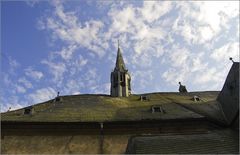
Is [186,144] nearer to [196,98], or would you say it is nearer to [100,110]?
[100,110]

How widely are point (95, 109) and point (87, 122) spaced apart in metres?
2.43

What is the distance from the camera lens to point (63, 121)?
20688 mm

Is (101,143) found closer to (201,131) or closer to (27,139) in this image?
(27,139)

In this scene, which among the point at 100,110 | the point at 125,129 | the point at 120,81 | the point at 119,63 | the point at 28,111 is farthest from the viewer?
the point at 119,63

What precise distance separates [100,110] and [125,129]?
109 inches

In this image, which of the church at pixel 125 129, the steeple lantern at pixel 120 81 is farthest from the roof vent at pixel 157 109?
the steeple lantern at pixel 120 81

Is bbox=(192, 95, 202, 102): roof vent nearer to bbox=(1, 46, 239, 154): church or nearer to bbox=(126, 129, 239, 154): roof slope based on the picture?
bbox=(1, 46, 239, 154): church

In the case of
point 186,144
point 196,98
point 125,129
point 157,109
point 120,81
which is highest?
point 120,81

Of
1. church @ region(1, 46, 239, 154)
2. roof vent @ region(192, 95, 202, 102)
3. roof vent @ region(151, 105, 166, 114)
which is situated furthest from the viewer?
roof vent @ region(192, 95, 202, 102)

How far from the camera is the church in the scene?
18516mm

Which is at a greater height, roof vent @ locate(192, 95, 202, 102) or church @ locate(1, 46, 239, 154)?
roof vent @ locate(192, 95, 202, 102)

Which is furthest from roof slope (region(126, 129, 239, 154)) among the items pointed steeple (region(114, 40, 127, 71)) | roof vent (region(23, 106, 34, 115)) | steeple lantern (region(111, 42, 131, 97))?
pointed steeple (region(114, 40, 127, 71))

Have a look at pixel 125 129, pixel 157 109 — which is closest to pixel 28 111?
pixel 125 129

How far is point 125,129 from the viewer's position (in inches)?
822
